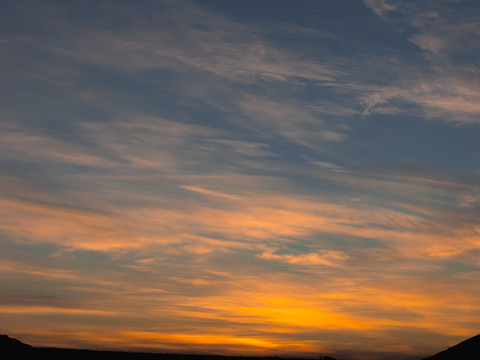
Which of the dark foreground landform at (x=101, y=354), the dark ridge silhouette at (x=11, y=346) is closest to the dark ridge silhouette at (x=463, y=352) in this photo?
the dark foreground landform at (x=101, y=354)

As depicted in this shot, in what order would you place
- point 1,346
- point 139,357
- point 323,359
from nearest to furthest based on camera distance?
point 1,346 → point 323,359 → point 139,357

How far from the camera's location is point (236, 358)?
163750 mm

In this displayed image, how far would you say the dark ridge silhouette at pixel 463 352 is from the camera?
115 m

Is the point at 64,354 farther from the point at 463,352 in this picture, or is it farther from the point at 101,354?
the point at 463,352

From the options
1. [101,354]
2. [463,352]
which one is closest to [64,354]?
[101,354]

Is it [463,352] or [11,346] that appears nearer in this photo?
[463,352]

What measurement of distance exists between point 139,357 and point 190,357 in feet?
42.6

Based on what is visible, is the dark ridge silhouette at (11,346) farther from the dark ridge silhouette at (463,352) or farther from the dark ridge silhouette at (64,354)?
the dark ridge silhouette at (463,352)

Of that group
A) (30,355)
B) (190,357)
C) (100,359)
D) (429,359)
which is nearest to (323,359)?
(429,359)

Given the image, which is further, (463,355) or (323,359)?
(323,359)

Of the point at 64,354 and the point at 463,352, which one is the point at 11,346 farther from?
the point at 463,352

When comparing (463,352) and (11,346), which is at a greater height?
(463,352)

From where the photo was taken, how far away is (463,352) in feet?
385

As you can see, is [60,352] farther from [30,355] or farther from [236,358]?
[236,358]
